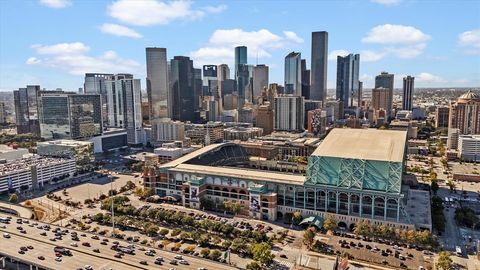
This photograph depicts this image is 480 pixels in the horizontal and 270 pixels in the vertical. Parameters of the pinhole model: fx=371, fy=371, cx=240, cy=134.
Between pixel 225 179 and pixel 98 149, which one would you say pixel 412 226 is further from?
pixel 98 149

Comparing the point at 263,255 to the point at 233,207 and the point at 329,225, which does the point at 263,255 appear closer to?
the point at 329,225

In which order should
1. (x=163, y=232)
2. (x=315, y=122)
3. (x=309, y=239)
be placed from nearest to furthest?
(x=309, y=239), (x=163, y=232), (x=315, y=122)

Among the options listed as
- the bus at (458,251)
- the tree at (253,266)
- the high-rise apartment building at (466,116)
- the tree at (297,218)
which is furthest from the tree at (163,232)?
the high-rise apartment building at (466,116)

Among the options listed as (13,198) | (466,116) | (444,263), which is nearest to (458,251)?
(444,263)

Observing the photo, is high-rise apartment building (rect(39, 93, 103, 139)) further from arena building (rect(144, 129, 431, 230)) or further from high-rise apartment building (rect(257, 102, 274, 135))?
high-rise apartment building (rect(257, 102, 274, 135))

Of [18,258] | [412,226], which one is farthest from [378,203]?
[18,258]
